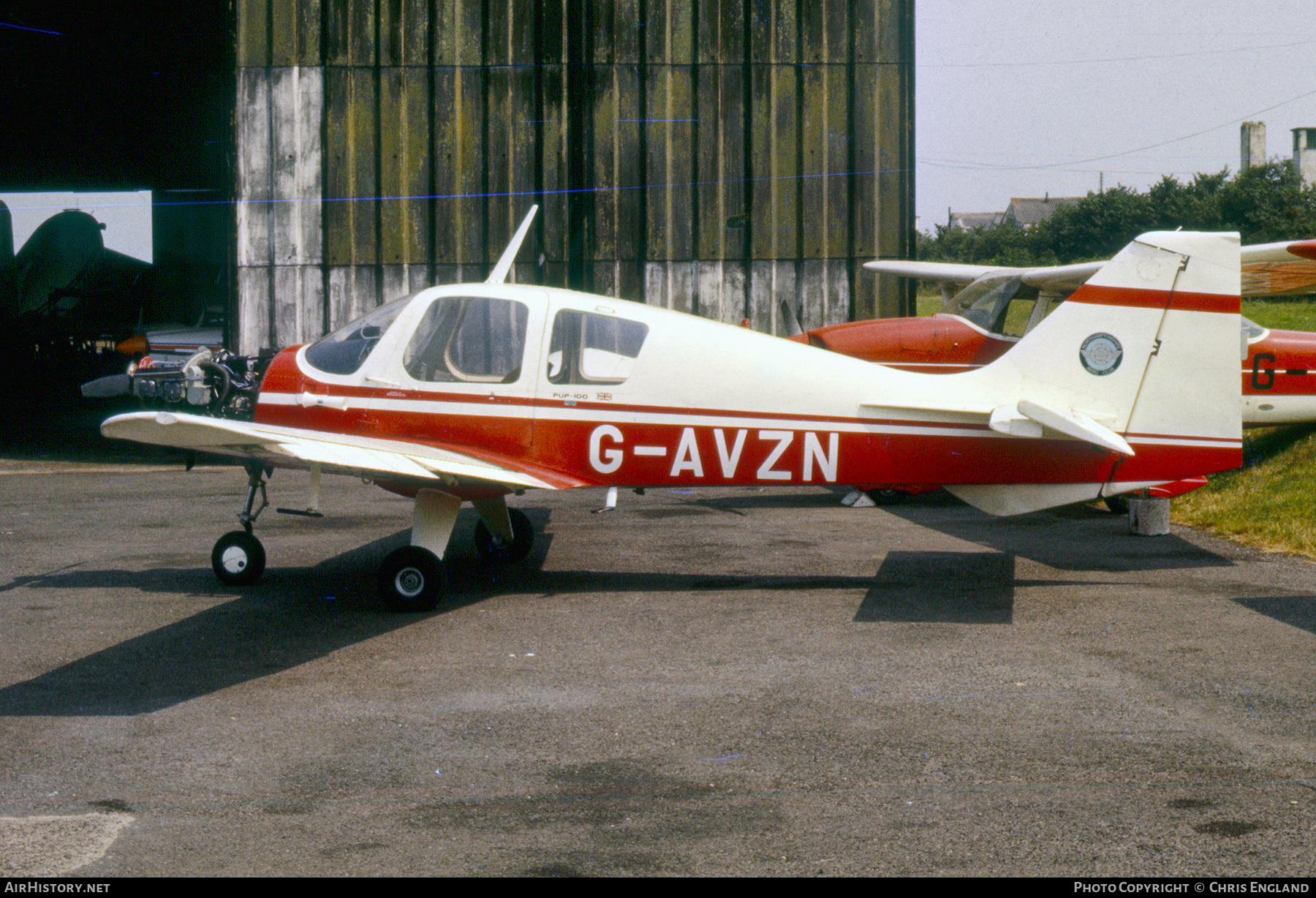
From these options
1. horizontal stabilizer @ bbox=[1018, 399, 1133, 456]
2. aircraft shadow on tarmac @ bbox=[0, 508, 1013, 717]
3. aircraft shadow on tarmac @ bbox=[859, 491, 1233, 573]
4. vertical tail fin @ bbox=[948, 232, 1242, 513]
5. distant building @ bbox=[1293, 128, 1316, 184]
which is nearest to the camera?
aircraft shadow on tarmac @ bbox=[0, 508, 1013, 717]

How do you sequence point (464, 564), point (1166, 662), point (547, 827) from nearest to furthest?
point (547, 827)
point (1166, 662)
point (464, 564)

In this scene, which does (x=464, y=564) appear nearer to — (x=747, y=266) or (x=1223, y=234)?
(x=1223, y=234)

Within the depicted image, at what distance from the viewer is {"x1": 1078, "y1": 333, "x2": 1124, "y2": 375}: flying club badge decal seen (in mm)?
7660

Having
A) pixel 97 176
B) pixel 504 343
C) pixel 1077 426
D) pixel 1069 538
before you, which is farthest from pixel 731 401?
pixel 97 176

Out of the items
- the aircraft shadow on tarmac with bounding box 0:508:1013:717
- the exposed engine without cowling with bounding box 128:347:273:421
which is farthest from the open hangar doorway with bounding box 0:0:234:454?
the aircraft shadow on tarmac with bounding box 0:508:1013:717

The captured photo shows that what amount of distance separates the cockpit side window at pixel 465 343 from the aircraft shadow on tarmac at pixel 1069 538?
14.3ft

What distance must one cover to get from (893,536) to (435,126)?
9.69m

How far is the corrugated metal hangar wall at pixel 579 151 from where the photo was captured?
1664cm

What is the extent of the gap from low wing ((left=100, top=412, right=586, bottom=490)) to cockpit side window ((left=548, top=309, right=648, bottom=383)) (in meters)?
0.69

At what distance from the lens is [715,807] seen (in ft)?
14.3

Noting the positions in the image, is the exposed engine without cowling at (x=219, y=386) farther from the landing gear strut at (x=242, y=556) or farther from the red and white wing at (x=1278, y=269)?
the red and white wing at (x=1278, y=269)

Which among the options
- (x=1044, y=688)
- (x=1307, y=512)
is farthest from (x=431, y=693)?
(x=1307, y=512)

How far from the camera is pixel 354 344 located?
820cm

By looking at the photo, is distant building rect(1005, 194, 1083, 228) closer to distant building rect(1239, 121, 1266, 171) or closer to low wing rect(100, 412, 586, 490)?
distant building rect(1239, 121, 1266, 171)
